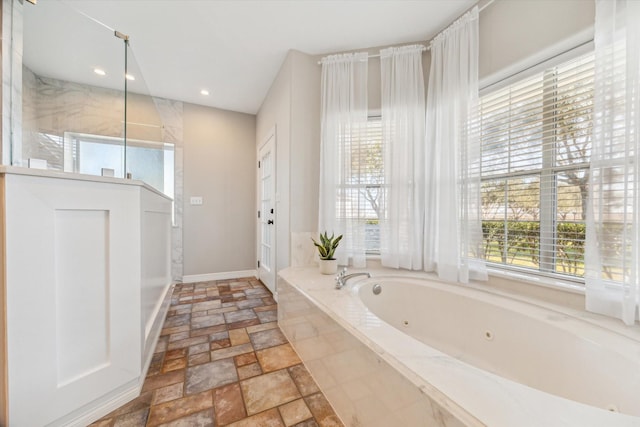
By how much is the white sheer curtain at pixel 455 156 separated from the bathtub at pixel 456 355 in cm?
24

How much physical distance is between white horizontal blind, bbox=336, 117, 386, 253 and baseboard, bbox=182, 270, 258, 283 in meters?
2.08

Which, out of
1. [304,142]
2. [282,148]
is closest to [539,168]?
[304,142]

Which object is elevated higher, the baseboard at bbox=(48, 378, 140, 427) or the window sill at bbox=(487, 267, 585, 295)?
the window sill at bbox=(487, 267, 585, 295)

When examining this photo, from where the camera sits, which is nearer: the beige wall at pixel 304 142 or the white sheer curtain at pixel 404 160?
the white sheer curtain at pixel 404 160

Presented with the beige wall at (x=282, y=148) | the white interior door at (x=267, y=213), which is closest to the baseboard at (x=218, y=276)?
the white interior door at (x=267, y=213)

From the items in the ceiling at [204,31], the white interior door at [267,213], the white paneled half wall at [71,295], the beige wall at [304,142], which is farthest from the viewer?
the white interior door at [267,213]

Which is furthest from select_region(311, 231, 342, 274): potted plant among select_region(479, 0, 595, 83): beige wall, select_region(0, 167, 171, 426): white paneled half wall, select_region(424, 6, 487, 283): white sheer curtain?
select_region(479, 0, 595, 83): beige wall

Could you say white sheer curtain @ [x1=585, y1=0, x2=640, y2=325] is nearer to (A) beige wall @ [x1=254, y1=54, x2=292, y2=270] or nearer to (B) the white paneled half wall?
(A) beige wall @ [x1=254, y1=54, x2=292, y2=270]

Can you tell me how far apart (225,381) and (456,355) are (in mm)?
1353

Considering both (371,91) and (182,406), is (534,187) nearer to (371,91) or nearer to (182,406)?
(371,91)

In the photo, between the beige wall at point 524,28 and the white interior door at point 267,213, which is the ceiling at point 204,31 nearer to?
the beige wall at point 524,28

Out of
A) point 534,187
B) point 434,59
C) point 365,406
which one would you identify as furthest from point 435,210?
point 365,406

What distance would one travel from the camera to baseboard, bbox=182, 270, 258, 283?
319cm

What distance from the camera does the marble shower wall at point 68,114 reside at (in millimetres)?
1229
